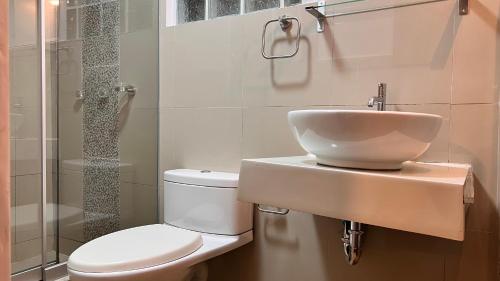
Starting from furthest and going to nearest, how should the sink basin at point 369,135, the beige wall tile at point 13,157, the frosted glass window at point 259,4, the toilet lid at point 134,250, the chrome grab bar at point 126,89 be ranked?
1. the chrome grab bar at point 126,89
2. the frosted glass window at point 259,4
3. the beige wall tile at point 13,157
4. the toilet lid at point 134,250
5. the sink basin at point 369,135

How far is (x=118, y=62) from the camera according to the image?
1.81 meters

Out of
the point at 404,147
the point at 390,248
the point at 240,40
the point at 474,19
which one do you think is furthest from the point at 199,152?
the point at 474,19

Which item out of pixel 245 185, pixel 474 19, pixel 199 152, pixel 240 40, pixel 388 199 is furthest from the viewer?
pixel 199 152

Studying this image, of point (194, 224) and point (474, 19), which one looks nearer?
point (474, 19)

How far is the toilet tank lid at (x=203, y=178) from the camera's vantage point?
1.54 metres

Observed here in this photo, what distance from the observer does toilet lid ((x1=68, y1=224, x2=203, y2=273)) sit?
117 cm

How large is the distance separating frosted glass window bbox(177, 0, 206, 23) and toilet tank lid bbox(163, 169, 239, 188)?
766 millimetres

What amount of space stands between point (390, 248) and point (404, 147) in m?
0.55

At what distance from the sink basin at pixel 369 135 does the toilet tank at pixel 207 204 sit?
62 cm

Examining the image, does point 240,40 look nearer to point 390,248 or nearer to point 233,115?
point 233,115

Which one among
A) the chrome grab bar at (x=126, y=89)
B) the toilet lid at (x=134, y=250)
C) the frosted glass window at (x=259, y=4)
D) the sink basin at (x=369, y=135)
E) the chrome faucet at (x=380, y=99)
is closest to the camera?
the sink basin at (x=369, y=135)

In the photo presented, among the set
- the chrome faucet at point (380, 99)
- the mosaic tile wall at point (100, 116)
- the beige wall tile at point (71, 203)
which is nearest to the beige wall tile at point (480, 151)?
the chrome faucet at point (380, 99)

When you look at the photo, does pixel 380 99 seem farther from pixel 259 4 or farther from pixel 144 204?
pixel 144 204

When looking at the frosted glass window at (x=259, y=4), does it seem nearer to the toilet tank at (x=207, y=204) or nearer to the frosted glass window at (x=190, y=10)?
the frosted glass window at (x=190, y=10)
